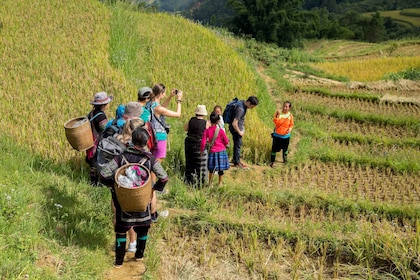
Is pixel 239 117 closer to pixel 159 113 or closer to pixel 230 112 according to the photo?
pixel 230 112

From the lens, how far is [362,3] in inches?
4176

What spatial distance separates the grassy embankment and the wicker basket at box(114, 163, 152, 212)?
31.5 inches

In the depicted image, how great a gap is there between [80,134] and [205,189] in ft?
7.48

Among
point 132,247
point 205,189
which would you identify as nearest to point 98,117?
point 132,247

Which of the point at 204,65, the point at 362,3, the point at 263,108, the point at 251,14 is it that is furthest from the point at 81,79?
the point at 362,3

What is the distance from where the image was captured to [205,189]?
6.16m

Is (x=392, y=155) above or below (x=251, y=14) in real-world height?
below

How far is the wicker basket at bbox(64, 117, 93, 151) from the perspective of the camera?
15.7ft

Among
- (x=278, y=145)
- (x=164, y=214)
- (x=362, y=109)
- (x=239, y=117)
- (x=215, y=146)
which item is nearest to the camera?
(x=164, y=214)

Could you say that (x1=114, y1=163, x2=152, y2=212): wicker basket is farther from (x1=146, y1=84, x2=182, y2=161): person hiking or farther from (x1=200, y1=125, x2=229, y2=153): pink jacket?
(x1=200, y1=125, x2=229, y2=153): pink jacket

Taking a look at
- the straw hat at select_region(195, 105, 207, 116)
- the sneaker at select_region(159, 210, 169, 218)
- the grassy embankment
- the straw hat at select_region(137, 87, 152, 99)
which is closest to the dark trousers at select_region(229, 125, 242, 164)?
the grassy embankment

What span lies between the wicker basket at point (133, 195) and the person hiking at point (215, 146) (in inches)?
99.9

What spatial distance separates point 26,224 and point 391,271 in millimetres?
4018

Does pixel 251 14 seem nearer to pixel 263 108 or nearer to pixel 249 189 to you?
pixel 263 108
